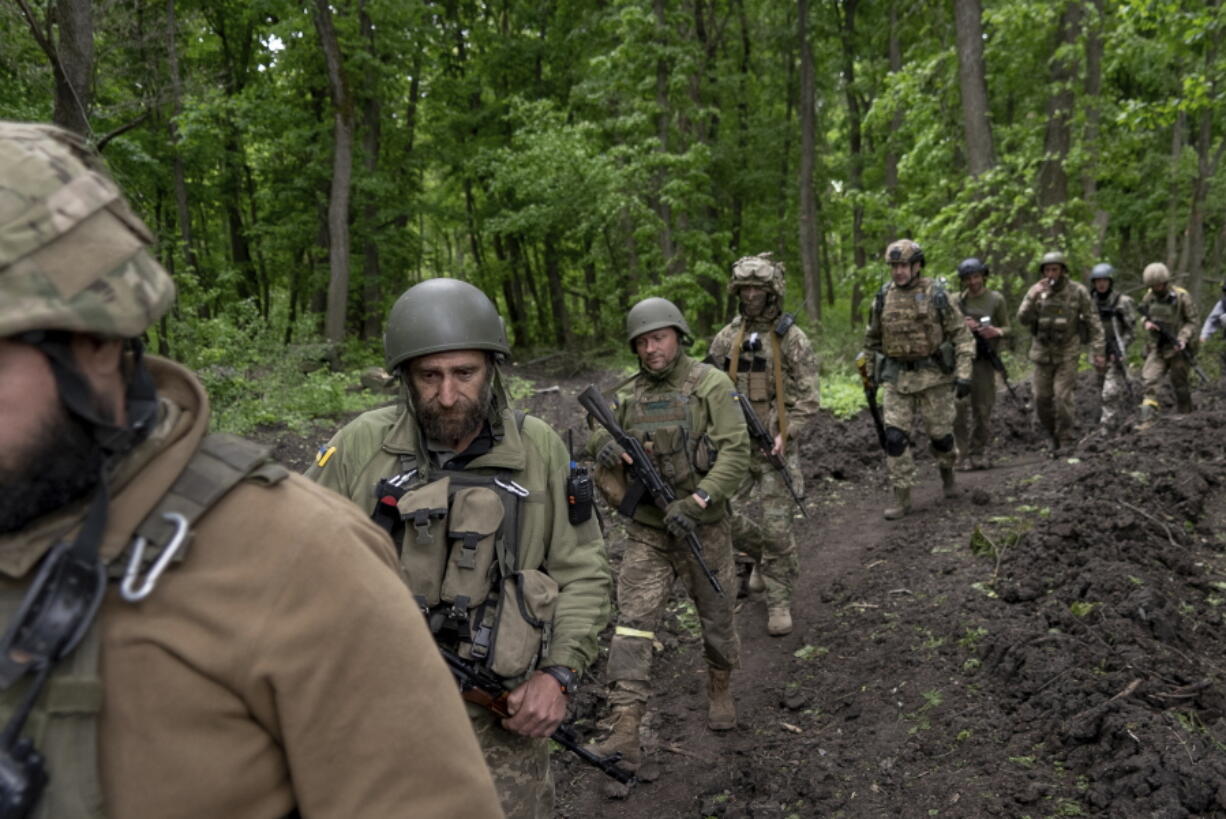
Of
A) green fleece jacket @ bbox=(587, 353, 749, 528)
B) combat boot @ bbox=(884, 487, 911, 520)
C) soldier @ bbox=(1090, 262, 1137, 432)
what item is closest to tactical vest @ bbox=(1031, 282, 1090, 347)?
soldier @ bbox=(1090, 262, 1137, 432)

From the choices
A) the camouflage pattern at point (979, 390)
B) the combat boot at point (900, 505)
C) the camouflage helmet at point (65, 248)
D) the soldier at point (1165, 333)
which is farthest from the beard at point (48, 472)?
the soldier at point (1165, 333)

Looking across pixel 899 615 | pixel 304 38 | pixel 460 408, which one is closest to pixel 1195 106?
pixel 899 615

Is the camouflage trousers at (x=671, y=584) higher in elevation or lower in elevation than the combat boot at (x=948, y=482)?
higher

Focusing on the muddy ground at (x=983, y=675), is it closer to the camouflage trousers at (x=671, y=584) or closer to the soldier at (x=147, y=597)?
the camouflage trousers at (x=671, y=584)

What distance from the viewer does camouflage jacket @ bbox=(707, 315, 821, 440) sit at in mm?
7066

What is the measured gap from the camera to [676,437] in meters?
5.22

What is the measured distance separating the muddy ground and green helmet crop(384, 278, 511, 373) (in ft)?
8.91

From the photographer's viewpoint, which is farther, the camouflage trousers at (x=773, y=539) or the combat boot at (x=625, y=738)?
the camouflage trousers at (x=773, y=539)

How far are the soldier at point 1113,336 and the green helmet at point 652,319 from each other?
8.60m

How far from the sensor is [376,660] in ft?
3.78

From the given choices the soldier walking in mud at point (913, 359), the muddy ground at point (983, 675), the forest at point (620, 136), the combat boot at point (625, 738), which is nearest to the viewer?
the muddy ground at point (983, 675)

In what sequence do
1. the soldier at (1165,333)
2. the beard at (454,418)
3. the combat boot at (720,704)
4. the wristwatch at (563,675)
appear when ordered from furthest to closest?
the soldier at (1165,333), the combat boot at (720,704), the beard at (454,418), the wristwatch at (563,675)

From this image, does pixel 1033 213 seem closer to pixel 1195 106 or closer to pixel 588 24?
pixel 1195 106

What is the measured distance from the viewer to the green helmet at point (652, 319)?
523 centimetres
